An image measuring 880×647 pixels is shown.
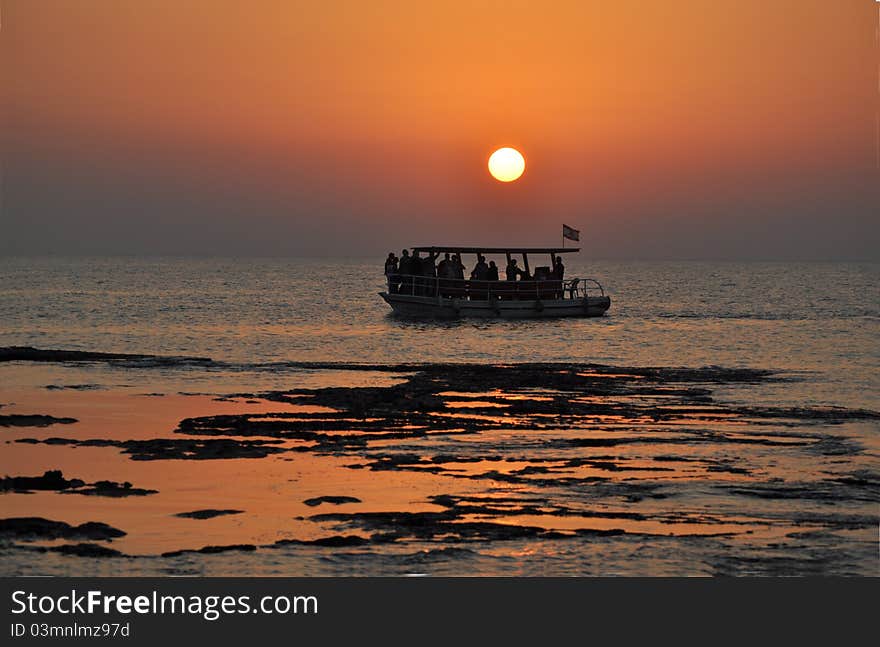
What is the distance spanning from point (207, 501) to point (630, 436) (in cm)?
745

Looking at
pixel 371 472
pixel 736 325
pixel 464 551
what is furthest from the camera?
pixel 736 325

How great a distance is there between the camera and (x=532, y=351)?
122 ft

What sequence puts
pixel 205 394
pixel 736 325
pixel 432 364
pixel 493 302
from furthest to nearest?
1. pixel 736 325
2. pixel 493 302
3. pixel 432 364
4. pixel 205 394

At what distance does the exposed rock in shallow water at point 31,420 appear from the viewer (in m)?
19.0

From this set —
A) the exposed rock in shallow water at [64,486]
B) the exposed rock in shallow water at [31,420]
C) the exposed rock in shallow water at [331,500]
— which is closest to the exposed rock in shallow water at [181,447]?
the exposed rock in shallow water at [31,420]

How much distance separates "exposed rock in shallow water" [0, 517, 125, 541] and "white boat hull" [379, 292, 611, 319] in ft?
118

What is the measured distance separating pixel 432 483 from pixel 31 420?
8.17 metres

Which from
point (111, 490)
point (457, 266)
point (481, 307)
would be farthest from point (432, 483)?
point (457, 266)

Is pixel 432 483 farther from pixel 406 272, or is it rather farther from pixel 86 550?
pixel 406 272

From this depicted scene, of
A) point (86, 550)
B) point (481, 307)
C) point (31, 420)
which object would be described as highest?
point (481, 307)

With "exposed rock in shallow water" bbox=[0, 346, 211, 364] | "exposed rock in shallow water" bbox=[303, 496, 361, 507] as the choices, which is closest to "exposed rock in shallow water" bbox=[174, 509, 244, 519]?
"exposed rock in shallow water" bbox=[303, 496, 361, 507]

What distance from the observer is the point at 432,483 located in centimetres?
1448
